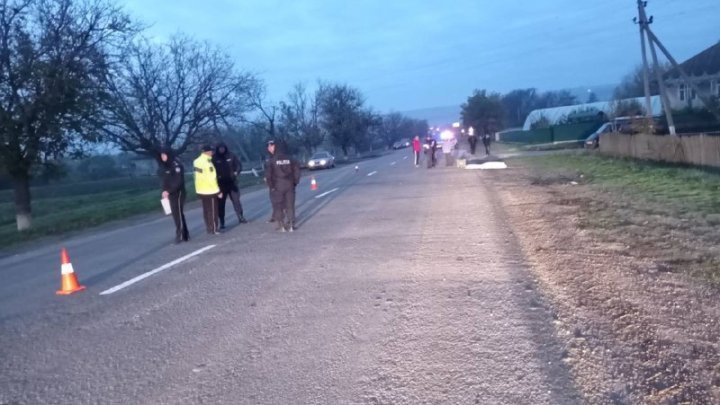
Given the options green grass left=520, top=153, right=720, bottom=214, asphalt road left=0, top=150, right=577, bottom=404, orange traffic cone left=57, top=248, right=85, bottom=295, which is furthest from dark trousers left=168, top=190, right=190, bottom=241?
green grass left=520, top=153, right=720, bottom=214

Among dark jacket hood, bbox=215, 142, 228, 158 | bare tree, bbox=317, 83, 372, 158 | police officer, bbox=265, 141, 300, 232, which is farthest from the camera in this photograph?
bare tree, bbox=317, 83, 372, 158

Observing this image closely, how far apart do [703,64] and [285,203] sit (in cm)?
5178

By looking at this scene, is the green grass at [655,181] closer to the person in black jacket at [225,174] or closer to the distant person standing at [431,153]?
the distant person standing at [431,153]

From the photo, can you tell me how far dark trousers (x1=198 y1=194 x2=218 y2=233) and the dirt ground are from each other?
5.66m

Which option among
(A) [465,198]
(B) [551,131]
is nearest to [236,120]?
(A) [465,198]

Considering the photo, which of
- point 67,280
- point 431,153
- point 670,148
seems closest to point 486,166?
point 431,153

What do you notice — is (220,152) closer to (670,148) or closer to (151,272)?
(151,272)

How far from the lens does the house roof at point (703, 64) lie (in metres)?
54.7

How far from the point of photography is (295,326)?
274 inches

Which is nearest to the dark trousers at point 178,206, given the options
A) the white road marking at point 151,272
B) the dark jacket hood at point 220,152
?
the white road marking at point 151,272

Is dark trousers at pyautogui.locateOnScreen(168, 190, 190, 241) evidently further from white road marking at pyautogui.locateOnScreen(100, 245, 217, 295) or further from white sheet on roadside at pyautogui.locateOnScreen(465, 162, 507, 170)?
white sheet on roadside at pyautogui.locateOnScreen(465, 162, 507, 170)

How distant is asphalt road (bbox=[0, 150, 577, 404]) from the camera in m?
5.34

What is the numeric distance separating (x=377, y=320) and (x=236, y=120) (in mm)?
37412

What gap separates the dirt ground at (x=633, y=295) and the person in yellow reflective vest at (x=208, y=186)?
5647 millimetres
